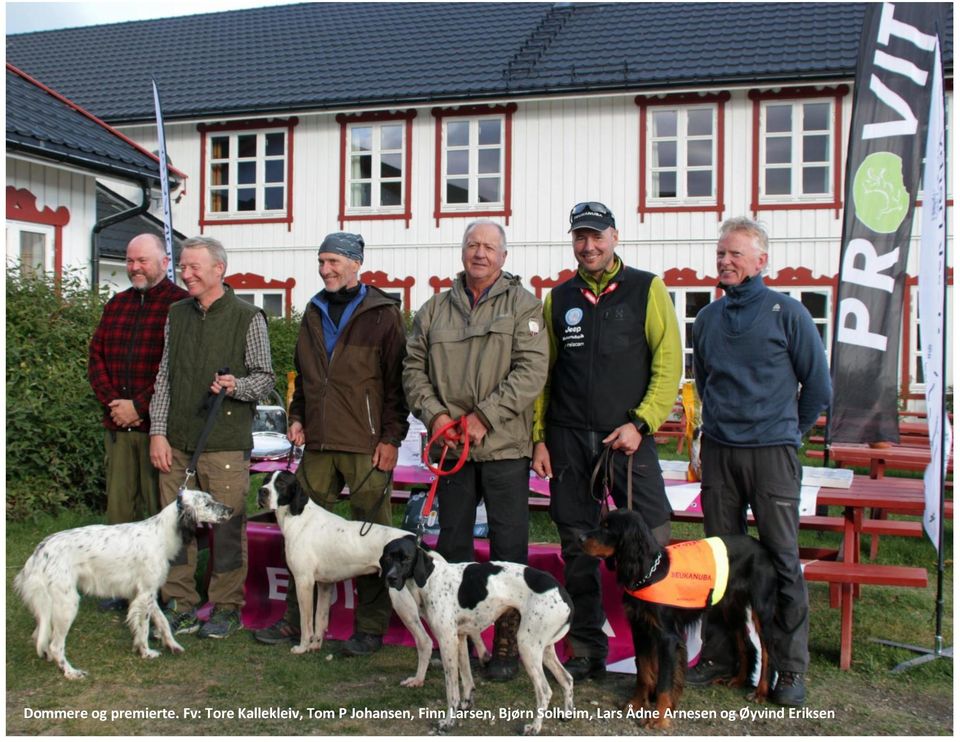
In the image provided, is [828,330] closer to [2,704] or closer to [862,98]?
[862,98]

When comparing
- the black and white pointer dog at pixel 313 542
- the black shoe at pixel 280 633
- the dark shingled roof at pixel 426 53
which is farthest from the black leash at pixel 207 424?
the dark shingled roof at pixel 426 53

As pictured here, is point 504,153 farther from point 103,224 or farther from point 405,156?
point 103,224

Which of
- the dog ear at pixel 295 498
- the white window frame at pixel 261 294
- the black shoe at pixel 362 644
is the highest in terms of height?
the white window frame at pixel 261 294

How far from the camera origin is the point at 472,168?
17.0 m

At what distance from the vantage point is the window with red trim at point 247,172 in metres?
18.1

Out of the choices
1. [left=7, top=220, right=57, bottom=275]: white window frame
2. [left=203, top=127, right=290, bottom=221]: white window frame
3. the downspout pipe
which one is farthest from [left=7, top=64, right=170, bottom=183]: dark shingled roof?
[left=203, top=127, right=290, bottom=221]: white window frame

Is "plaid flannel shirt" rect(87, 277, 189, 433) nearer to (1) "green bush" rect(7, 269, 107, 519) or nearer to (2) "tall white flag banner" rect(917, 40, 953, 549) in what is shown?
(1) "green bush" rect(7, 269, 107, 519)

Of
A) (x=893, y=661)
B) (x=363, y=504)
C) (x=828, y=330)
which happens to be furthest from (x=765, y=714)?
(x=828, y=330)

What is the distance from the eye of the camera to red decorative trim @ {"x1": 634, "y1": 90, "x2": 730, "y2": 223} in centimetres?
1590

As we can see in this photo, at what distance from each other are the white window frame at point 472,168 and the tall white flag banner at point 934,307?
12269 millimetres

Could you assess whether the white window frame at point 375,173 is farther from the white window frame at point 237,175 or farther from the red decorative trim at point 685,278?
the red decorative trim at point 685,278

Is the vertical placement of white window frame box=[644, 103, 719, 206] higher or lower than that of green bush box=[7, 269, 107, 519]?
higher

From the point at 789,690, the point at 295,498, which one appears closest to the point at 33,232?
the point at 295,498

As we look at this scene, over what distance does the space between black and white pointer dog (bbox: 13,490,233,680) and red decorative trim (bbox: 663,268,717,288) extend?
41.5 ft
